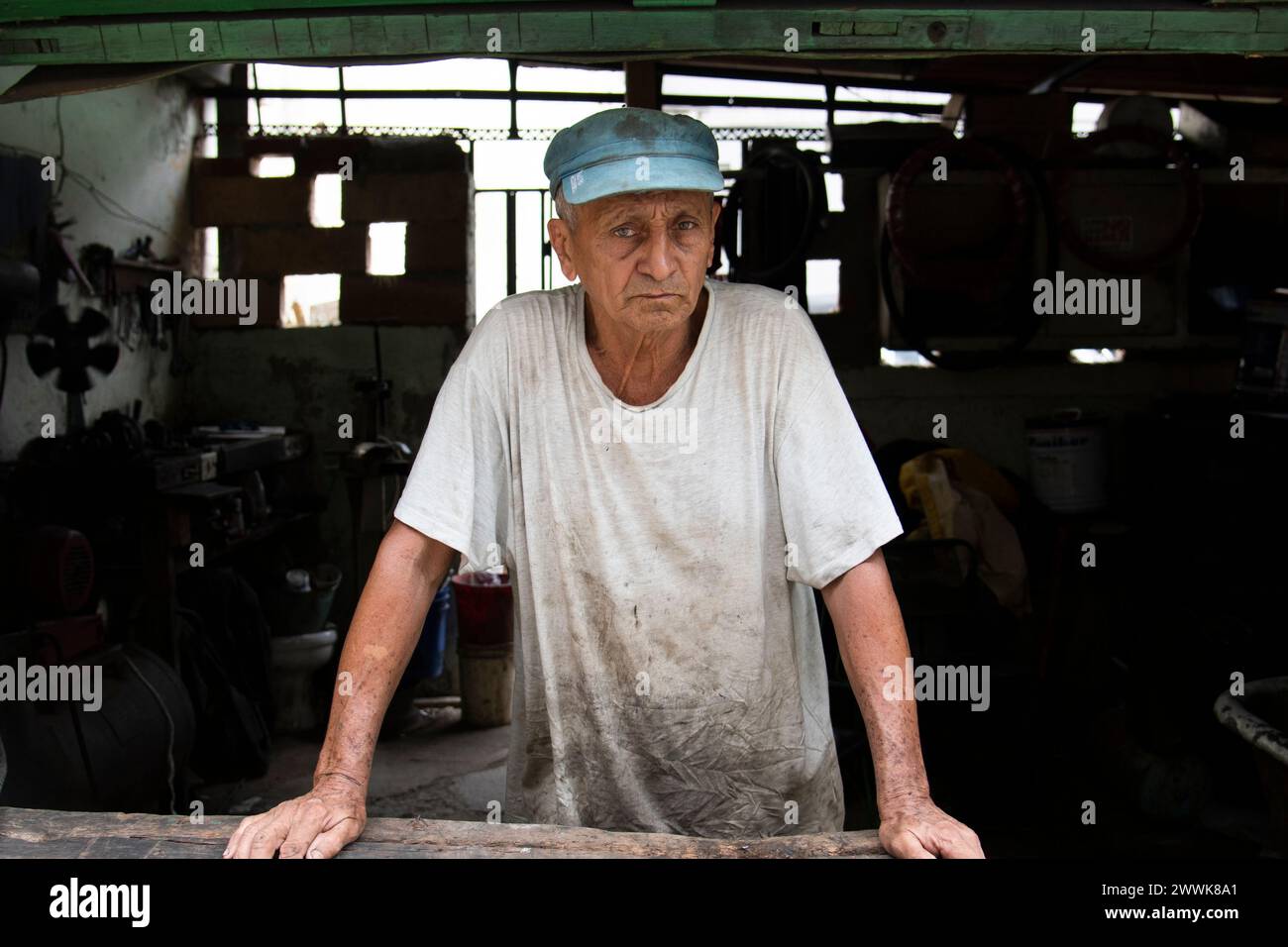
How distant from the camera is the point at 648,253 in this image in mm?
Answer: 1909

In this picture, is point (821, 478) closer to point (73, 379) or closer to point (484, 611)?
point (73, 379)

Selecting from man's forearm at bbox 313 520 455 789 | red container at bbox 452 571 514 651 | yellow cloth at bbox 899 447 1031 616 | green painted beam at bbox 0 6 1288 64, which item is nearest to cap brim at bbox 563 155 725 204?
green painted beam at bbox 0 6 1288 64

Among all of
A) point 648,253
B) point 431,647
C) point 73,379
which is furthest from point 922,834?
A: point 431,647

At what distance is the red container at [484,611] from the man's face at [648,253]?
Answer: 393cm

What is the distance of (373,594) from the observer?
1.85 metres

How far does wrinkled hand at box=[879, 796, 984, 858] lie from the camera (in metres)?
1.54

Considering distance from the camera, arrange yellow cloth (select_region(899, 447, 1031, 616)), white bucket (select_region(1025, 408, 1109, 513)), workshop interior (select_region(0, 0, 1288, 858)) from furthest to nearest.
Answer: white bucket (select_region(1025, 408, 1109, 513)) → yellow cloth (select_region(899, 447, 1031, 616)) → workshop interior (select_region(0, 0, 1288, 858))

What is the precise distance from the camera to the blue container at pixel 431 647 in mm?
5711

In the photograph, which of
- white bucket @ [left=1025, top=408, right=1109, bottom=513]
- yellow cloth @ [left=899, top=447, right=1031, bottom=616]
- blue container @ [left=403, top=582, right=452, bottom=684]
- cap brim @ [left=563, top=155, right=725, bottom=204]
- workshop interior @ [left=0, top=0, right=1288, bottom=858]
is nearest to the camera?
cap brim @ [left=563, top=155, right=725, bottom=204]

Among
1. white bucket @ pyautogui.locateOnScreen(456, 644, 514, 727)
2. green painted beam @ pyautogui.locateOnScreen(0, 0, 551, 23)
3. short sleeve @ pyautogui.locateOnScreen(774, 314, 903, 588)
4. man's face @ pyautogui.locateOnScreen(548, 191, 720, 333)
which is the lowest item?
white bucket @ pyautogui.locateOnScreen(456, 644, 514, 727)

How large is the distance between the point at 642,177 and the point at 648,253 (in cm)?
13

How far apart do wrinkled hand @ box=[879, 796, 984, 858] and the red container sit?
422 centimetres

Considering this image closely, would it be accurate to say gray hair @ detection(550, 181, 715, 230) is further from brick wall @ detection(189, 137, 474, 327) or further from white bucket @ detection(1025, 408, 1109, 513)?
brick wall @ detection(189, 137, 474, 327)

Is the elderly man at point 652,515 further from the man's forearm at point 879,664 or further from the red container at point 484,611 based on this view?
the red container at point 484,611
